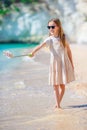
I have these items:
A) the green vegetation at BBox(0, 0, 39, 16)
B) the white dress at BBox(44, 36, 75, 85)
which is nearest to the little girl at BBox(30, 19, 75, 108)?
the white dress at BBox(44, 36, 75, 85)

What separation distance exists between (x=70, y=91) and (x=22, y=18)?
11281 mm

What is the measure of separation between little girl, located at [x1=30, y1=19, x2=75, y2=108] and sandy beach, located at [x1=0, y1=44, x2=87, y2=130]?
1.38 feet

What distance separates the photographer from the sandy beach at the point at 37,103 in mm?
4730

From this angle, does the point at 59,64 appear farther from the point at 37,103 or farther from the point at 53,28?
the point at 37,103

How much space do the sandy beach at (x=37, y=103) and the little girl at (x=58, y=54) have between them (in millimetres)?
420

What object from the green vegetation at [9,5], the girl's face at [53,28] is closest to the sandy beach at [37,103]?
the girl's face at [53,28]

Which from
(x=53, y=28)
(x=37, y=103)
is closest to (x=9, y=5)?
(x=37, y=103)

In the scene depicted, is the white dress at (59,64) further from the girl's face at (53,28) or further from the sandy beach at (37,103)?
the sandy beach at (37,103)

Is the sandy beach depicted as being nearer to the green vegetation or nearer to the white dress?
the white dress

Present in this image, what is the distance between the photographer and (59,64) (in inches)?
207

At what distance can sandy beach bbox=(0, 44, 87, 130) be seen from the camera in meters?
4.73

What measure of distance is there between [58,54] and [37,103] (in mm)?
891

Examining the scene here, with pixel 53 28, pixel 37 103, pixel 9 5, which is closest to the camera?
pixel 53 28

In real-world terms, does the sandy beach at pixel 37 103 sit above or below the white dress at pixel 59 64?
below
